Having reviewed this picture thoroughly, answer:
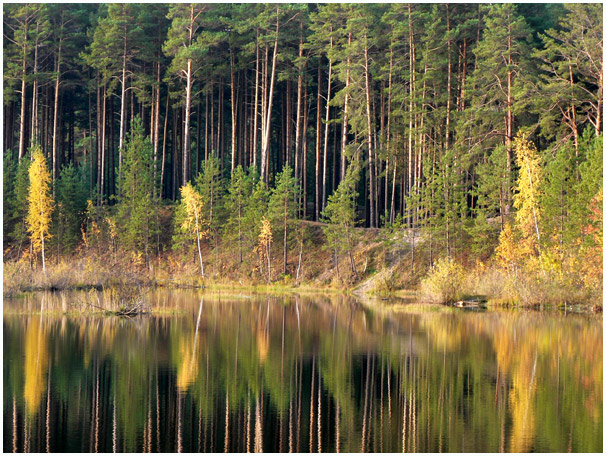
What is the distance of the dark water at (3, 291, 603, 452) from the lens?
39.8ft

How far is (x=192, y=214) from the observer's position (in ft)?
178

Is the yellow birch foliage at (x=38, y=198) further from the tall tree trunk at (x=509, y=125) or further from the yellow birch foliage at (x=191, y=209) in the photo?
the tall tree trunk at (x=509, y=125)

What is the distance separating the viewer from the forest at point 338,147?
38.4m

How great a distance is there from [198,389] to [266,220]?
35.1 meters

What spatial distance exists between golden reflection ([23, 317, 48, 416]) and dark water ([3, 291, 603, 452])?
5cm

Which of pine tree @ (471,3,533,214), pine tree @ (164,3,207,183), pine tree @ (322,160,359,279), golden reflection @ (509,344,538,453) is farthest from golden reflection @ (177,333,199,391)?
pine tree @ (164,3,207,183)

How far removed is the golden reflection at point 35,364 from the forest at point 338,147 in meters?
16.5

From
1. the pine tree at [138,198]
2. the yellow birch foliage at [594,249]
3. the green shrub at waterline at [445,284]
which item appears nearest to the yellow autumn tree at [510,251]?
the green shrub at waterline at [445,284]

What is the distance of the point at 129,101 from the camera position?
64188 millimetres

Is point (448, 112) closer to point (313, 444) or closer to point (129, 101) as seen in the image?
point (129, 101)

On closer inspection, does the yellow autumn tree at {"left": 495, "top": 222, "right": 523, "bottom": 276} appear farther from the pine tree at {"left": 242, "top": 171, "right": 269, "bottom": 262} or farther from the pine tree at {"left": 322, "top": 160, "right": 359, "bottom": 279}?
the pine tree at {"left": 242, "top": 171, "right": 269, "bottom": 262}

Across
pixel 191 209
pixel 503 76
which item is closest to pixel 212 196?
pixel 191 209

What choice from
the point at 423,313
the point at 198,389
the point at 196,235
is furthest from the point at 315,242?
the point at 198,389

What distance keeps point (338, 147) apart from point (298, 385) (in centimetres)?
4996
